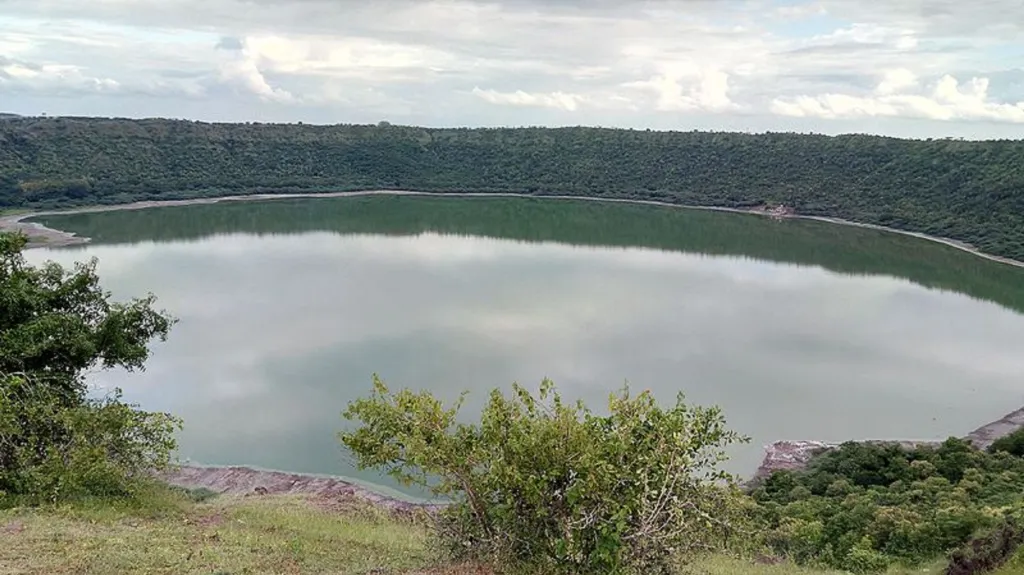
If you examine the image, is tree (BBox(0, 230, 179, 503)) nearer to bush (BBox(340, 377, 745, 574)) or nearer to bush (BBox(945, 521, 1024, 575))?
bush (BBox(340, 377, 745, 574))

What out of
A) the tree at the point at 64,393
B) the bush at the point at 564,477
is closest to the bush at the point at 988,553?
the bush at the point at 564,477

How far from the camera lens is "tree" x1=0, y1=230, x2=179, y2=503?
7566mm

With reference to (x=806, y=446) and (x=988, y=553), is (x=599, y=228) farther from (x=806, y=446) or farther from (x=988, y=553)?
(x=988, y=553)

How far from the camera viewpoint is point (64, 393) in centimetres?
933

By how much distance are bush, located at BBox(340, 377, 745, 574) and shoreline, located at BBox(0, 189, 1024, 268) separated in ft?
98.1

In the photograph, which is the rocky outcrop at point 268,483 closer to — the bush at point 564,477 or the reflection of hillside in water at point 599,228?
the bush at point 564,477

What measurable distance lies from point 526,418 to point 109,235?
135 ft

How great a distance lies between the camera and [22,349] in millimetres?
9102

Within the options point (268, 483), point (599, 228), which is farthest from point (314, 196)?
point (268, 483)

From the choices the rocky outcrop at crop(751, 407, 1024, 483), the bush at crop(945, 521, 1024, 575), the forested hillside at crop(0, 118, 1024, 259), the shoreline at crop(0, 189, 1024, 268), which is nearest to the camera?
the bush at crop(945, 521, 1024, 575)

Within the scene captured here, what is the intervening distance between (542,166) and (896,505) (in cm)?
5532

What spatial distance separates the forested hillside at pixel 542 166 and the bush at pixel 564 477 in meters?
39.6

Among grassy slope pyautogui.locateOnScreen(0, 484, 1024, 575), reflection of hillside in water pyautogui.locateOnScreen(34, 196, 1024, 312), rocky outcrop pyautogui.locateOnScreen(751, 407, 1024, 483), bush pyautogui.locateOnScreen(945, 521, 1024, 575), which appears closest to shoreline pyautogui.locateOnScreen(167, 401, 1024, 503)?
rocky outcrop pyautogui.locateOnScreen(751, 407, 1024, 483)

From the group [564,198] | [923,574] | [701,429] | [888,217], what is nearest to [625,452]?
[701,429]
